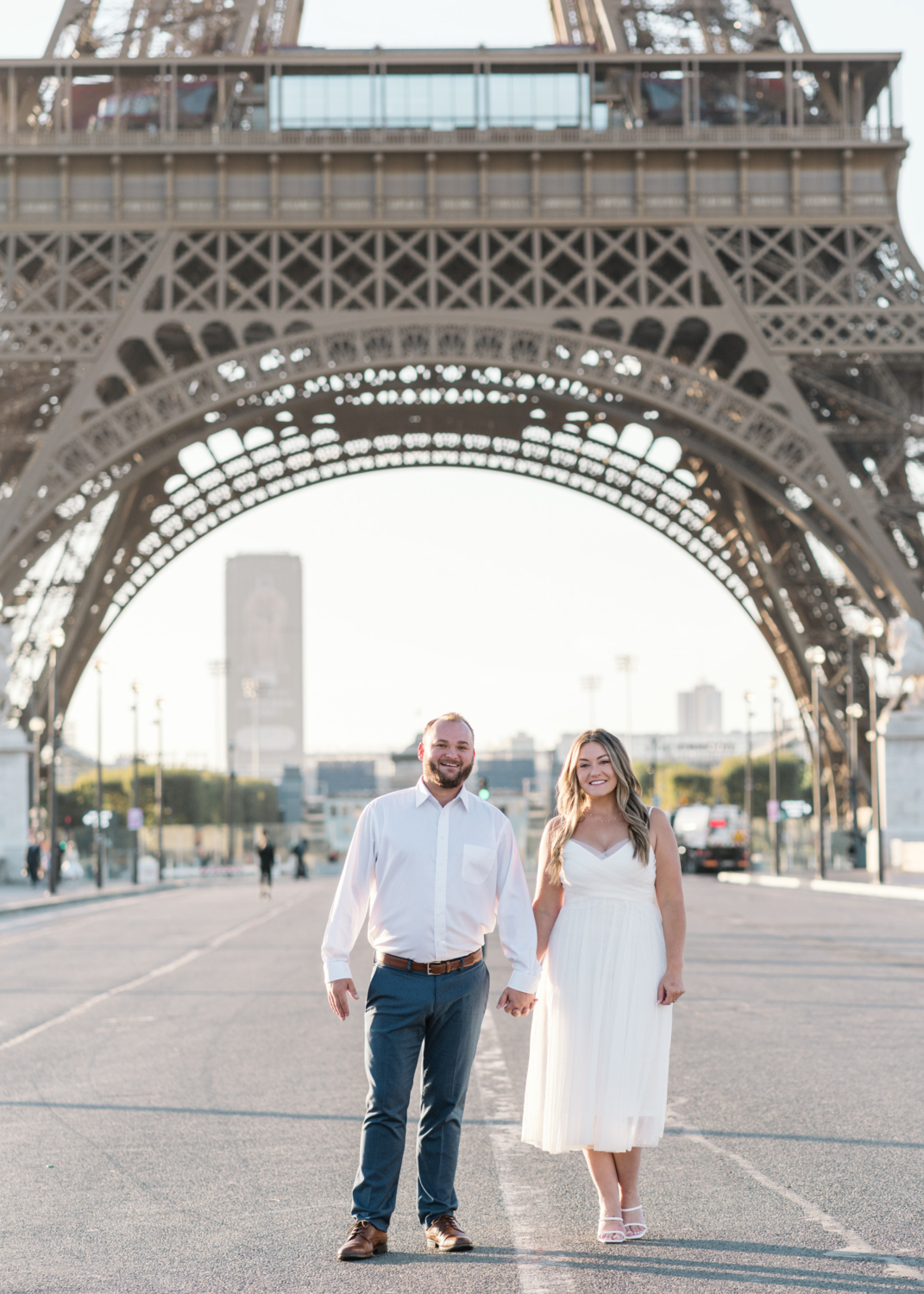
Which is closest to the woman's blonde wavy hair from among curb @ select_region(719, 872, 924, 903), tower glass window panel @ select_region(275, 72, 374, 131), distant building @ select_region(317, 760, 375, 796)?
curb @ select_region(719, 872, 924, 903)

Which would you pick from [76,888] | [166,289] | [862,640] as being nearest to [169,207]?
[166,289]

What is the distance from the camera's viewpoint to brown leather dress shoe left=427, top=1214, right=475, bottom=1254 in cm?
526

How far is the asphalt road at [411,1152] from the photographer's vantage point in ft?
16.8

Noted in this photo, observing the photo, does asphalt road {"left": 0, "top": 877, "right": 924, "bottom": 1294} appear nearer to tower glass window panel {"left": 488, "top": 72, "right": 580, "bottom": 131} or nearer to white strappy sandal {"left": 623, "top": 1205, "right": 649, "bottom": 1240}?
white strappy sandal {"left": 623, "top": 1205, "right": 649, "bottom": 1240}

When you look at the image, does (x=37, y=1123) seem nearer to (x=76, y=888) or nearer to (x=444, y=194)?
(x=444, y=194)

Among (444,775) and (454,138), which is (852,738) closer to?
(454,138)

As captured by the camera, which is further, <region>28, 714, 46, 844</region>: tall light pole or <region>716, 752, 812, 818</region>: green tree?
<region>716, 752, 812, 818</region>: green tree

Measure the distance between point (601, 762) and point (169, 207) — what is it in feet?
101

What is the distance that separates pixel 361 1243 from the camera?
521 centimetres

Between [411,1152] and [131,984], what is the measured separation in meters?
8.11

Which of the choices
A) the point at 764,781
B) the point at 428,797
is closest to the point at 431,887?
the point at 428,797

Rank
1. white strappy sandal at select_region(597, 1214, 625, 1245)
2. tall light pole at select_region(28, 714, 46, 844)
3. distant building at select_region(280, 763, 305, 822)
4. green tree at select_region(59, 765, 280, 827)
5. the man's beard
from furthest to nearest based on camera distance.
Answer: distant building at select_region(280, 763, 305, 822), green tree at select_region(59, 765, 280, 827), tall light pole at select_region(28, 714, 46, 844), the man's beard, white strappy sandal at select_region(597, 1214, 625, 1245)

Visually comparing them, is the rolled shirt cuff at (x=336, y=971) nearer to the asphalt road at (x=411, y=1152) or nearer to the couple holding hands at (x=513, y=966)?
Result: the couple holding hands at (x=513, y=966)

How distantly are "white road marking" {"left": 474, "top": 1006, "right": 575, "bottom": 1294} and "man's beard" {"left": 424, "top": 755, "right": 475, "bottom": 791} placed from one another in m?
1.61
